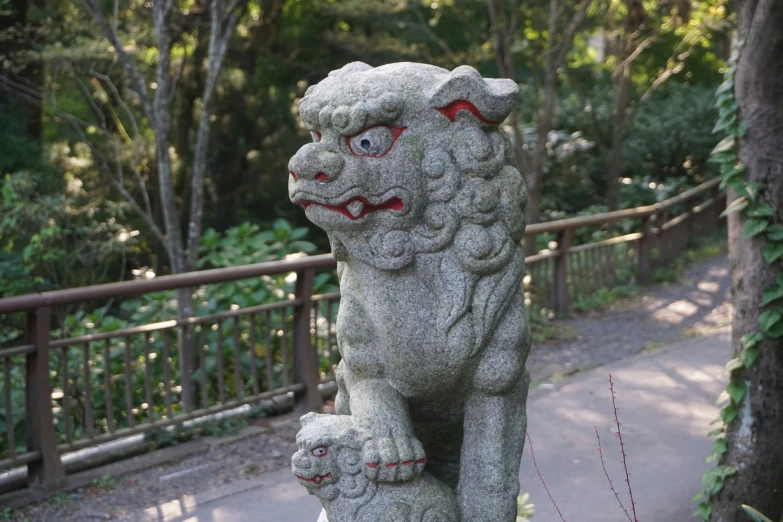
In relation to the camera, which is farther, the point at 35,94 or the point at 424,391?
the point at 35,94

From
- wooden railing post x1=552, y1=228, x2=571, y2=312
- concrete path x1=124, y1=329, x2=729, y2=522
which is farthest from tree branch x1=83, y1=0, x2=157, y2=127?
wooden railing post x1=552, y1=228, x2=571, y2=312

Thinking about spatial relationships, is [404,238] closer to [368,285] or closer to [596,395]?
[368,285]

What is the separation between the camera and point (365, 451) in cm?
246

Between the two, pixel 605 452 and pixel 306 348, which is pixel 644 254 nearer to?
pixel 605 452

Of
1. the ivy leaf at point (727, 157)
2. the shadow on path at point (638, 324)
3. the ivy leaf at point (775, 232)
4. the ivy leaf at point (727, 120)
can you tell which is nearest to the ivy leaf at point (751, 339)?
the ivy leaf at point (775, 232)

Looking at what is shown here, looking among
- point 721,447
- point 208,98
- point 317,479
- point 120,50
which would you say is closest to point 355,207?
point 317,479

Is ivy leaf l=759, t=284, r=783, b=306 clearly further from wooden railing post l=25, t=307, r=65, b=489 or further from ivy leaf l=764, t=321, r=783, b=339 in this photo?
wooden railing post l=25, t=307, r=65, b=489

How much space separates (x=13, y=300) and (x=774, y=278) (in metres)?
3.61

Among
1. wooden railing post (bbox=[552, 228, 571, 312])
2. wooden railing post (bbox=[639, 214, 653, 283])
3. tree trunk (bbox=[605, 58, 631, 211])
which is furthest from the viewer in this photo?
tree trunk (bbox=[605, 58, 631, 211])

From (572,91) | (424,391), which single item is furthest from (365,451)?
(572,91)

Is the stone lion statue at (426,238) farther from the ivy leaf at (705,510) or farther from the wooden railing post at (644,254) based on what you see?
the wooden railing post at (644,254)

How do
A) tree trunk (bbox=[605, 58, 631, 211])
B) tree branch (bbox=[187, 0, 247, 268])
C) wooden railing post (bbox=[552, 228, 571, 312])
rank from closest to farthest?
1. tree branch (bbox=[187, 0, 247, 268])
2. wooden railing post (bbox=[552, 228, 571, 312])
3. tree trunk (bbox=[605, 58, 631, 211])

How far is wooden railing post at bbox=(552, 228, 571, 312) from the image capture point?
8.85 meters

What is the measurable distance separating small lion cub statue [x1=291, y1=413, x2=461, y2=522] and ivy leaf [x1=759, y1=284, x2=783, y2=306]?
2.03 m
